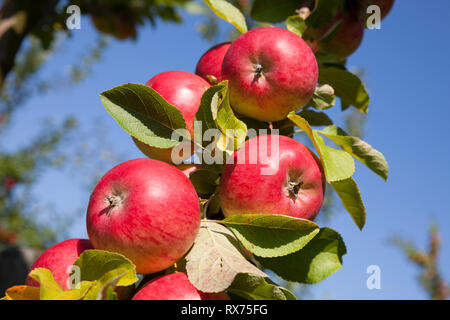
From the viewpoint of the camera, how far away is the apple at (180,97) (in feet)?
2.45

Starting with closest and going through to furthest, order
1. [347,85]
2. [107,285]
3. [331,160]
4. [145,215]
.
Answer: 1. [107,285]
2. [145,215]
3. [331,160]
4. [347,85]

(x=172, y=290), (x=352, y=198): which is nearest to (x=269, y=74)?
(x=352, y=198)

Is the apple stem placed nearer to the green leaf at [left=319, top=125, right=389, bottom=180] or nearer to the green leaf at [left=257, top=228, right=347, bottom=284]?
the green leaf at [left=257, top=228, right=347, bottom=284]

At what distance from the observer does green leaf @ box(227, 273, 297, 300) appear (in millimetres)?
573

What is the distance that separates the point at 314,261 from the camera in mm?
717

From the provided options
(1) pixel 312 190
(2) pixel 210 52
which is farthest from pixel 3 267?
(1) pixel 312 190

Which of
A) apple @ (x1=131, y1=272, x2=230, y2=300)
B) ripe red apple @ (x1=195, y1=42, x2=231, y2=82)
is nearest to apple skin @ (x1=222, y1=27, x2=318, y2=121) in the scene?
ripe red apple @ (x1=195, y1=42, x2=231, y2=82)

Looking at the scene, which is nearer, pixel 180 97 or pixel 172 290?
pixel 172 290

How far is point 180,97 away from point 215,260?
0.31 meters

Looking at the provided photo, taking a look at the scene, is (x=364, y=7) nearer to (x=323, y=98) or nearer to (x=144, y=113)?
(x=323, y=98)

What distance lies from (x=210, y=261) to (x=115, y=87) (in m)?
0.29

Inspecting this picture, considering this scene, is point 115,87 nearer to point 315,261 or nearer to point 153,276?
point 153,276

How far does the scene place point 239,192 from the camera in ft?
2.17

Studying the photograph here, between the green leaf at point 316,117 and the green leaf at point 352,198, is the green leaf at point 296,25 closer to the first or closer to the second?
the green leaf at point 316,117
